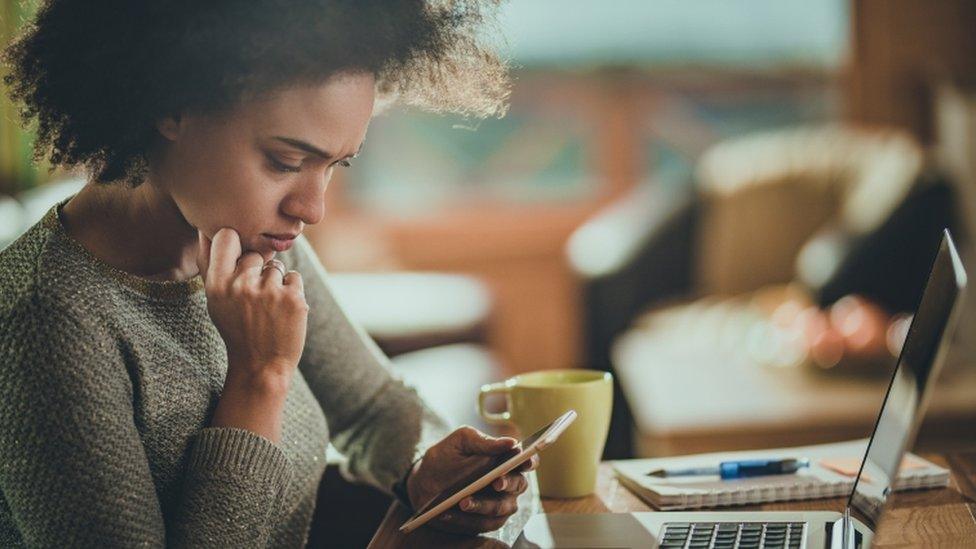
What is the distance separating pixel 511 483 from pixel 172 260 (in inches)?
14.0

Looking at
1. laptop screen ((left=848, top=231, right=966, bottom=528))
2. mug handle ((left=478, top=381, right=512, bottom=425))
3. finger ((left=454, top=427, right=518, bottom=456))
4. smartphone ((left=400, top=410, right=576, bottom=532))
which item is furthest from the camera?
mug handle ((left=478, top=381, right=512, bottom=425))

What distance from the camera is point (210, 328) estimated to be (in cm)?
99

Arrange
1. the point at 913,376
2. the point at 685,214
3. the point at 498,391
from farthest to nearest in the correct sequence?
the point at 685,214, the point at 498,391, the point at 913,376

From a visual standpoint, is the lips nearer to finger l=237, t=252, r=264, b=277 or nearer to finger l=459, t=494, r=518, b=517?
finger l=237, t=252, r=264, b=277

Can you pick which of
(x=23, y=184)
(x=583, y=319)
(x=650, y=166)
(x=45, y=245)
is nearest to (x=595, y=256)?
(x=583, y=319)

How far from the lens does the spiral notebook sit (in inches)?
38.8

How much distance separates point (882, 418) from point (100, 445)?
0.58 metres

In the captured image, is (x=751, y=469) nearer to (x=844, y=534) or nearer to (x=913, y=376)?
(x=844, y=534)

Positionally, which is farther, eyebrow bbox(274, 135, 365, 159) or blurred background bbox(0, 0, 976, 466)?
blurred background bbox(0, 0, 976, 466)

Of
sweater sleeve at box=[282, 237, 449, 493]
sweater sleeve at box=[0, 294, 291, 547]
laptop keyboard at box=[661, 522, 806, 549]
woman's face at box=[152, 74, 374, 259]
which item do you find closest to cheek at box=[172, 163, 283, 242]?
woman's face at box=[152, 74, 374, 259]

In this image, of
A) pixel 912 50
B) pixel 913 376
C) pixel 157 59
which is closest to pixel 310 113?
pixel 157 59

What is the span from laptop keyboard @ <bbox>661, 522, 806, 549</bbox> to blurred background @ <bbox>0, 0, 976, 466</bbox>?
1.67ft

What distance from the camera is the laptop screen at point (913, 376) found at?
0.70 metres

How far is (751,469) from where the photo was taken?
1051 millimetres
